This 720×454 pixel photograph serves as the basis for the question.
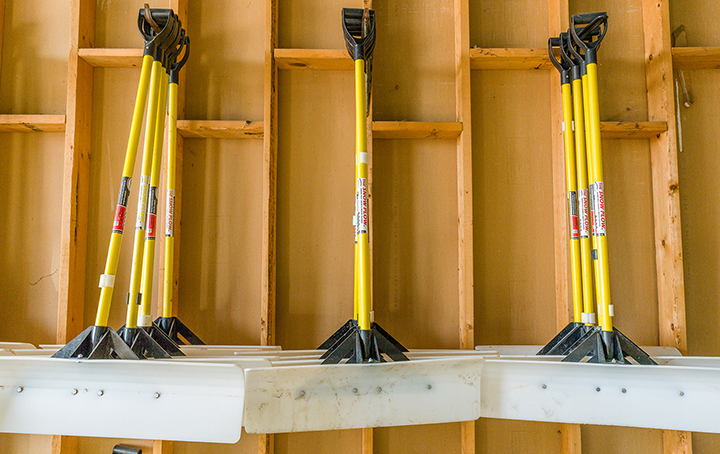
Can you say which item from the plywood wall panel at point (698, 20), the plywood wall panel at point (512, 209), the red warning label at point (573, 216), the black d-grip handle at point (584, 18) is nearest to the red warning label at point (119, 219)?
the plywood wall panel at point (512, 209)

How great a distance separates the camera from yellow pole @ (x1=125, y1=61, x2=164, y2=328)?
59.5 inches

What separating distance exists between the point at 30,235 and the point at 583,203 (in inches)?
104

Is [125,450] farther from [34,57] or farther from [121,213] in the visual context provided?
[34,57]

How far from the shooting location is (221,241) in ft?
6.73

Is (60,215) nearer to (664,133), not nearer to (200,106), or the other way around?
(200,106)

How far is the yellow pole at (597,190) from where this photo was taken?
5.00ft

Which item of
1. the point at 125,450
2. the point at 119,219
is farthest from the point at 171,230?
the point at 125,450

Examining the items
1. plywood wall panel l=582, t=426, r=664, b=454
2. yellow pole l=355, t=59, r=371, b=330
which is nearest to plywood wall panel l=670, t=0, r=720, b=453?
plywood wall panel l=582, t=426, r=664, b=454

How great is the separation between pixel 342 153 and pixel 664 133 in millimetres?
1568

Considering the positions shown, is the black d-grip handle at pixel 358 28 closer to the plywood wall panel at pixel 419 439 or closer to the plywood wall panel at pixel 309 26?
the plywood wall panel at pixel 309 26

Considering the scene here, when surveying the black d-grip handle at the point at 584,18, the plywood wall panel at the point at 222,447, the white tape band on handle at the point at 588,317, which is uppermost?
the black d-grip handle at the point at 584,18

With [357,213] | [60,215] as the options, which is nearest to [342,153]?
[357,213]

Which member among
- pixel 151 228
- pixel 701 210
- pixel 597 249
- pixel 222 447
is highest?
pixel 701 210

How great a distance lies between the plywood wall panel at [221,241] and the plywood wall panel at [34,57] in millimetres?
802
